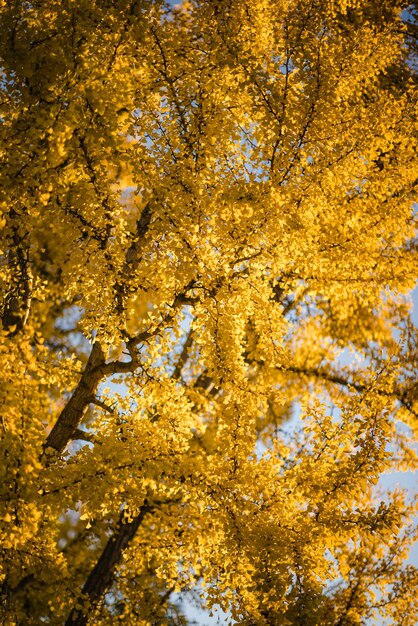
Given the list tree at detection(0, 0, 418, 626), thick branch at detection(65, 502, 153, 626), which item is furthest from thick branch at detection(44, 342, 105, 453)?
thick branch at detection(65, 502, 153, 626)

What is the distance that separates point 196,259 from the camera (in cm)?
500

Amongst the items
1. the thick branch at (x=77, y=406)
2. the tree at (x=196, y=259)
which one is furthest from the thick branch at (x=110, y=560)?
the thick branch at (x=77, y=406)

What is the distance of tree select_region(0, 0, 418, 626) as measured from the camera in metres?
4.36

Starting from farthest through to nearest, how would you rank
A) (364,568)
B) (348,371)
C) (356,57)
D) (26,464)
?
(348,371)
(364,568)
(356,57)
(26,464)

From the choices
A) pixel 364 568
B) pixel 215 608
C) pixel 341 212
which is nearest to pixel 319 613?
pixel 215 608

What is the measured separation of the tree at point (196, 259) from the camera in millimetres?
4355

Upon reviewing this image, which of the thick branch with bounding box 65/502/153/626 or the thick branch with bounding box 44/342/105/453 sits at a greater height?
the thick branch with bounding box 44/342/105/453

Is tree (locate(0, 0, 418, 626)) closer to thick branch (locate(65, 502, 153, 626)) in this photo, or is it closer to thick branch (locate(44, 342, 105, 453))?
thick branch (locate(44, 342, 105, 453))

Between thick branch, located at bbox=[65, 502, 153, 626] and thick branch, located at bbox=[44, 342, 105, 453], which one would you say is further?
thick branch, located at bbox=[65, 502, 153, 626]

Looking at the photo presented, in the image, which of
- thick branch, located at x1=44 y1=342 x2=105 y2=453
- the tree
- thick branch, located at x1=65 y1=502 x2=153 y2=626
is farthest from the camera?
thick branch, located at x1=65 y1=502 x2=153 y2=626

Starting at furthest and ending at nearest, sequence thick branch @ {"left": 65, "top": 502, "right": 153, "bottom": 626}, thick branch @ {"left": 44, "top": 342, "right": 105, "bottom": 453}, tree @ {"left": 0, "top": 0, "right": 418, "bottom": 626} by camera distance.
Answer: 1. thick branch @ {"left": 65, "top": 502, "right": 153, "bottom": 626}
2. thick branch @ {"left": 44, "top": 342, "right": 105, "bottom": 453}
3. tree @ {"left": 0, "top": 0, "right": 418, "bottom": 626}

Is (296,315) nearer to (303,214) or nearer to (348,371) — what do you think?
(348,371)

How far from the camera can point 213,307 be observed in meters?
5.33

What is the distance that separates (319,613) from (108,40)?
657cm
